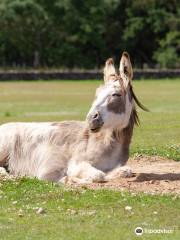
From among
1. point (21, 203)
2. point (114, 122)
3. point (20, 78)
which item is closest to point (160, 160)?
point (114, 122)

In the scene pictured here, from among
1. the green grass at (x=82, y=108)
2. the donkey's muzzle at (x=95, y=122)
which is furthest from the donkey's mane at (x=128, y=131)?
the green grass at (x=82, y=108)

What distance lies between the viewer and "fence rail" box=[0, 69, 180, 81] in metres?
73.9

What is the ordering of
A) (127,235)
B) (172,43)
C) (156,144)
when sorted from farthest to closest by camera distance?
(172,43)
(156,144)
(127,235)

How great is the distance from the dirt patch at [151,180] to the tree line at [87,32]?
74.5m

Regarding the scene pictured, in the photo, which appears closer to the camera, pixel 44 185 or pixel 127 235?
pixel 127 235

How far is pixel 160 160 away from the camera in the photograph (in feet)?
54.3

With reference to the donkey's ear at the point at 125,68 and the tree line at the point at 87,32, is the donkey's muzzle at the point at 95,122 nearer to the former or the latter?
the donkey's ear at the point at 125,68

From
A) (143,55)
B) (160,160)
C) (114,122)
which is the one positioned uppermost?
(114,122)

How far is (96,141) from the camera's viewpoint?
1355cm

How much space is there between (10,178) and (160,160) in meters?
4.11

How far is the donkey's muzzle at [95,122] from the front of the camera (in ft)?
42.2

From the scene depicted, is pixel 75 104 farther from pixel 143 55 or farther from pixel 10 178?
pixel 143 55

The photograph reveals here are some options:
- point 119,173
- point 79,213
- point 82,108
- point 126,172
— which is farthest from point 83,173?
point 82,108

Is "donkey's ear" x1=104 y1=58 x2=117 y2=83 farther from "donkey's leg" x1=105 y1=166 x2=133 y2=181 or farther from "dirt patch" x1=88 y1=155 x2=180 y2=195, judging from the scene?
"dirt patch" x1=88 y1=155 x2=180 y2=195
